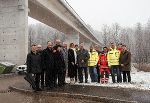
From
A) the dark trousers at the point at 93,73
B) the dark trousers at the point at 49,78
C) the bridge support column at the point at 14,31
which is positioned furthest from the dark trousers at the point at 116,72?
the bridge support column at the point at 14,31

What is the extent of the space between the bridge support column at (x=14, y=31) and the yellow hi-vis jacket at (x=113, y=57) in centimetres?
1064

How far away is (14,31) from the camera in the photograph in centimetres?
2292

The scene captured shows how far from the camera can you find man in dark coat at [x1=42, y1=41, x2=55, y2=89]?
11.8 meters

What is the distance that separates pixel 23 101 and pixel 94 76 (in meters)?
5.18

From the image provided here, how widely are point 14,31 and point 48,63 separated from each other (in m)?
11.9

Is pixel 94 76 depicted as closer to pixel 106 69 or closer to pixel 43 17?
pixel 106 69

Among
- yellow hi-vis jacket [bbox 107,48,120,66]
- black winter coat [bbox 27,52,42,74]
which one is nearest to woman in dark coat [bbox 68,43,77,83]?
yellow hi-vis jacket [bbox 107,48,120,66]

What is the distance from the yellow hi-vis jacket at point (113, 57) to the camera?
13.3 metres

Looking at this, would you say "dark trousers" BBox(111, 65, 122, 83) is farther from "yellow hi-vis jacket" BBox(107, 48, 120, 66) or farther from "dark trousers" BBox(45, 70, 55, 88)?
"dark trousers" BBox(45, 70, 55, 88)

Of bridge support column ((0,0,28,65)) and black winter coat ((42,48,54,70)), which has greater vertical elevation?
bridge support column ((0,0,28,65))

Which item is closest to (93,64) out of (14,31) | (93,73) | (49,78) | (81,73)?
(93,73)

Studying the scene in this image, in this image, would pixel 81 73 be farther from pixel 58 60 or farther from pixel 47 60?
pixel 47 60

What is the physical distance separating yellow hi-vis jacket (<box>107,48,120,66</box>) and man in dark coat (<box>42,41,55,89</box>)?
2.87 m

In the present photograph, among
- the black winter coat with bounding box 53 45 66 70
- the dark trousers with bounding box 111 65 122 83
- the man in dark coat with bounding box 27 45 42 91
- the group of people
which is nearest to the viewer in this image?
the man in dark coat with bounding box 27 45 42 91
